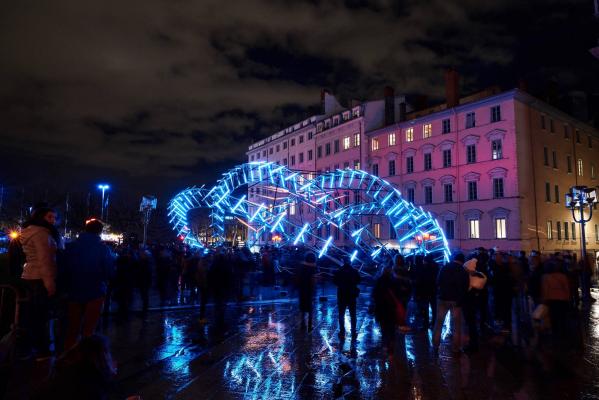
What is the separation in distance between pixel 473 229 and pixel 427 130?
11.2 meters

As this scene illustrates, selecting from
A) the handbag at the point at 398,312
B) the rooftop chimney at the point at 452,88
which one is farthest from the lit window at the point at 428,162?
the handbag at the point at 398,312

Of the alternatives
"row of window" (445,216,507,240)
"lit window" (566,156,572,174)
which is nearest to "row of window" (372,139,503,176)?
"row of window" (445,216,507,240)

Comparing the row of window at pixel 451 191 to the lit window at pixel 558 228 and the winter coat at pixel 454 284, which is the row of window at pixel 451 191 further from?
the winter coat at pixel 454 284

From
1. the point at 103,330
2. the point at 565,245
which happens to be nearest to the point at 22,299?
the point at 103,330

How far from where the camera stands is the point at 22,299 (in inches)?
235

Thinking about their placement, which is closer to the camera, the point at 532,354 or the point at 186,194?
the point at 532,354

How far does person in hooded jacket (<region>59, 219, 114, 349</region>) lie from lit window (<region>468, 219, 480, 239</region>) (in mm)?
38612

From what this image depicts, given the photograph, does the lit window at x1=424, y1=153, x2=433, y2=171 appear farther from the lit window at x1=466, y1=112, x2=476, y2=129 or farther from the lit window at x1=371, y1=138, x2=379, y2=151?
the lit window at x1=371, y1=138, x2=379, y2=151

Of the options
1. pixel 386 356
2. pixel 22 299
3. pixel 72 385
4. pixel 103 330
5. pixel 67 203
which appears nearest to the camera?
pixel 72 385

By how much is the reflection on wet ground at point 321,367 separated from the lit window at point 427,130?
36469 millimetres

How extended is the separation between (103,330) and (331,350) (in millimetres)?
5575

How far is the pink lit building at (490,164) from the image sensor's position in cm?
3866

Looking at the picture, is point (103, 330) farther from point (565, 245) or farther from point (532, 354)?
point (565, 245)

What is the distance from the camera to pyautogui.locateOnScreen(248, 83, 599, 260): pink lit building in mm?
38656
